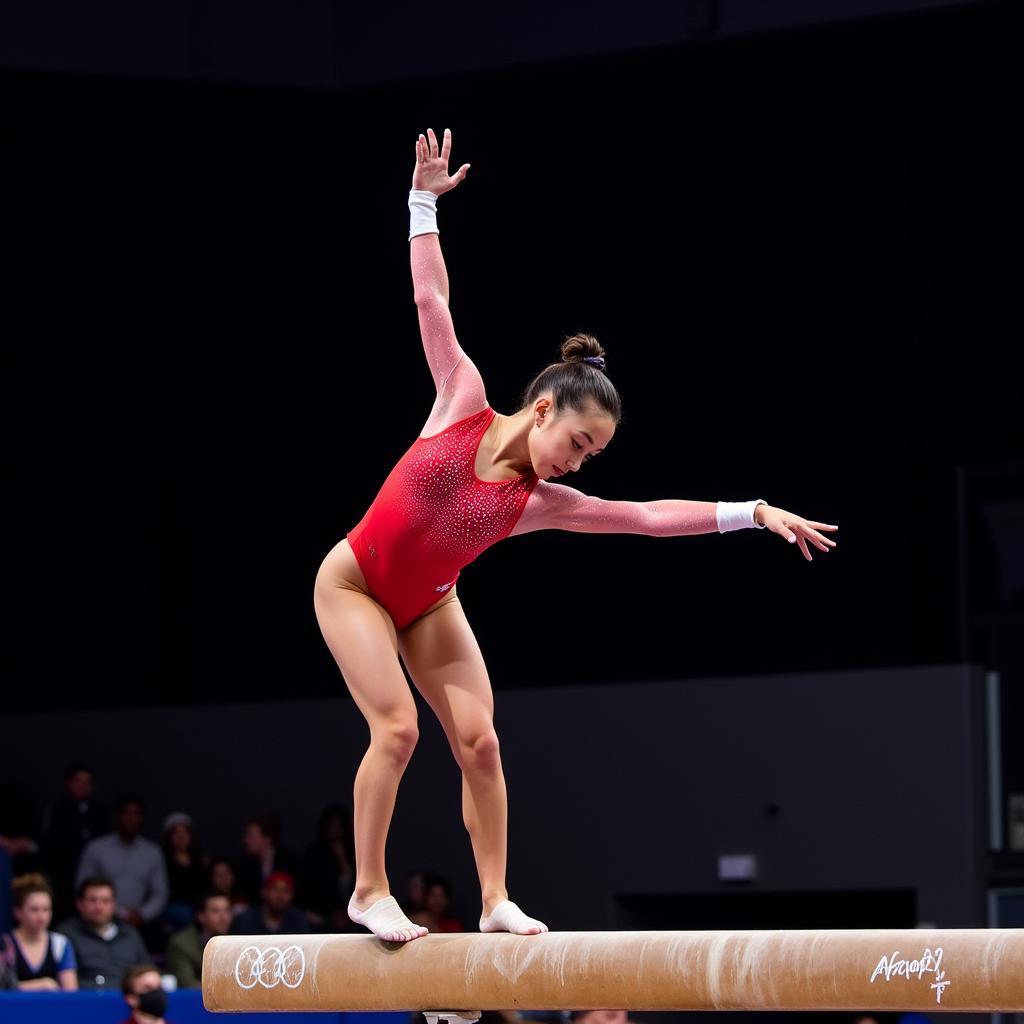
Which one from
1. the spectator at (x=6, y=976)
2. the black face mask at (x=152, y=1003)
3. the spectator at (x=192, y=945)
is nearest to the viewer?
the black face mask at (x=152, y=1003)

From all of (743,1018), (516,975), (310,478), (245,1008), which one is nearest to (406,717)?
(516,975)

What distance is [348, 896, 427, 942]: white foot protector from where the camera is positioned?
4754 mm

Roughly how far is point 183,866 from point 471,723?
711 centimetres

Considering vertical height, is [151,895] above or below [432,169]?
below

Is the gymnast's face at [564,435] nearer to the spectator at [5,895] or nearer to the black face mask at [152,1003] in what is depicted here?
the black face mask at [152,1003]

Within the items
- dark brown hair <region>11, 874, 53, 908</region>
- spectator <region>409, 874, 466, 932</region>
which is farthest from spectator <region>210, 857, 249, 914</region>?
dark brown hair <region>11, 874, 53, 908</region>

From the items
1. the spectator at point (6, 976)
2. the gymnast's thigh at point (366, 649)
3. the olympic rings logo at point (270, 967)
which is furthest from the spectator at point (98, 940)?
the gymnast's thigh at point (366, 649)

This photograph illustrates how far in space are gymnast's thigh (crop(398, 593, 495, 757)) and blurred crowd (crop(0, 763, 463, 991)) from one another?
3999mm

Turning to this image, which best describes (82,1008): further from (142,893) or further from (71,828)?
(71,828)

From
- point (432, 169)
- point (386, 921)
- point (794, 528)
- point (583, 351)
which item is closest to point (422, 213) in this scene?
point (432, 169)

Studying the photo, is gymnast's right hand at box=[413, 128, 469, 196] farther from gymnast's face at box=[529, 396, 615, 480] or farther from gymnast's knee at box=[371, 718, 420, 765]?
gymnast's knee at box=[371, 718, 420, 765]

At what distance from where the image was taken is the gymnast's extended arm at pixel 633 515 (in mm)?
4789

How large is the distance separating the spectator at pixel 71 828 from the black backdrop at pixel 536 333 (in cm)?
215

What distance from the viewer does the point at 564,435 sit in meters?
4.58
